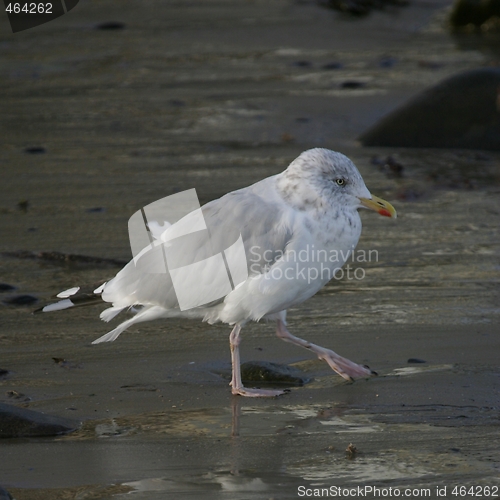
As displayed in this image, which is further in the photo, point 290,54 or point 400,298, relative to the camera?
point 290,54

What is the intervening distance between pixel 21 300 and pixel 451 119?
5.21 m

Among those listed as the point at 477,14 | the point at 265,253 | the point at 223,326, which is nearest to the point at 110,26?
the point at 477,14

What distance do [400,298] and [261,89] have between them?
5918 mm

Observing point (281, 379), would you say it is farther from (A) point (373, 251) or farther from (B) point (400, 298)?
(A) point (373, 251)

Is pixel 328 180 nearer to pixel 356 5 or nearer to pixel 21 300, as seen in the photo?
pixel 21 300

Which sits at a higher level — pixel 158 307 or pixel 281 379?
pixel 158 307

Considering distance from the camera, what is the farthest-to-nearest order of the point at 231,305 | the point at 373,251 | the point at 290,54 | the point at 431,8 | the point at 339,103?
the point at 431,8
the point at 290,54
the point at 339,103
the point at 373,251
the point at 231,305

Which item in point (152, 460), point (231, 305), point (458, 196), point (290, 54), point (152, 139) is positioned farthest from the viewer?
point (290, 54)

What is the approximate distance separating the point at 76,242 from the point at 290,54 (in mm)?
6792

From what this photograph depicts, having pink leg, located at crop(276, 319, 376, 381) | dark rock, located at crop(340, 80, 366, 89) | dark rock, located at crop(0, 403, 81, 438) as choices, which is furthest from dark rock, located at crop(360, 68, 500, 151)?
dark rock, located at crop(0, 403, 81, 438)

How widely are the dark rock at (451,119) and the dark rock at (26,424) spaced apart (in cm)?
591

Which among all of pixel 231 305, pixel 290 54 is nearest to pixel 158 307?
pixel 231 305

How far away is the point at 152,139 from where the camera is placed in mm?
9750

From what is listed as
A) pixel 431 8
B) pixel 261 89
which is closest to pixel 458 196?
pixel 261 89
